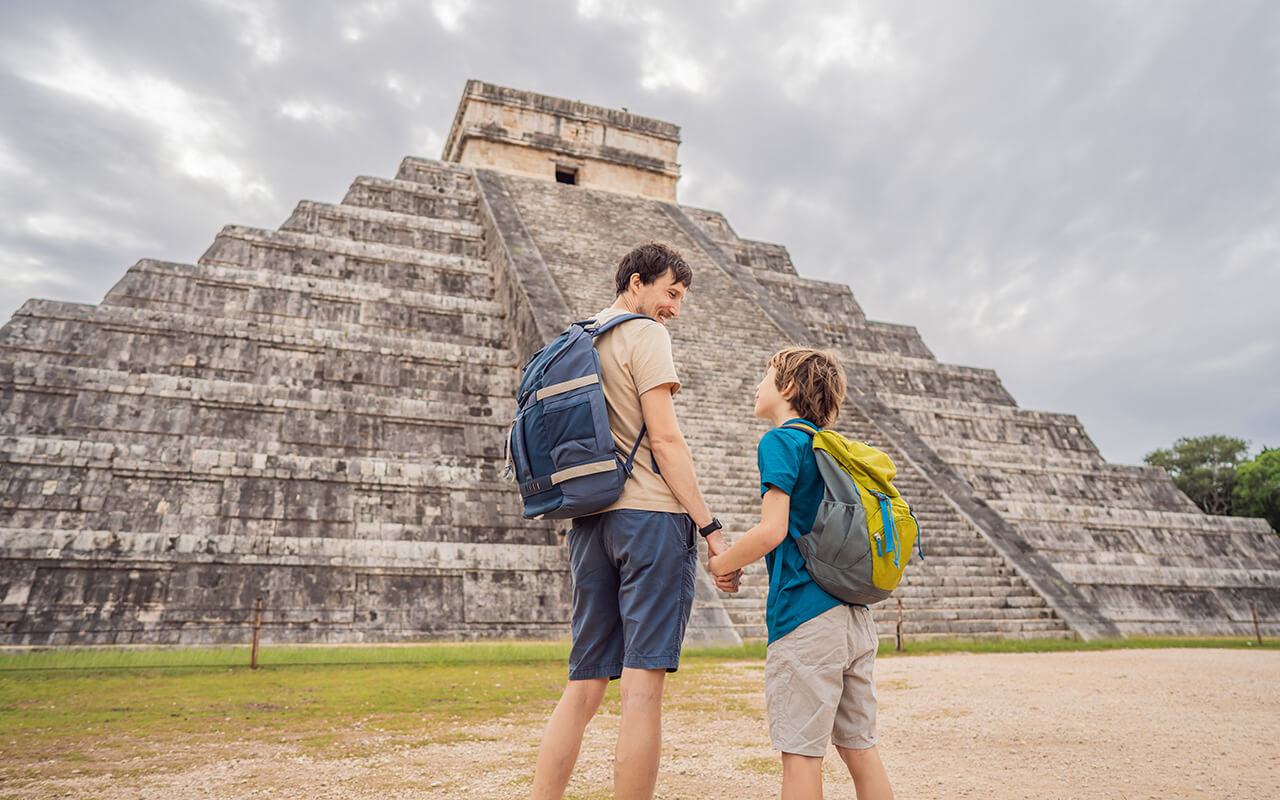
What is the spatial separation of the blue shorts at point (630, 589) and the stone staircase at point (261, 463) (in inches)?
270

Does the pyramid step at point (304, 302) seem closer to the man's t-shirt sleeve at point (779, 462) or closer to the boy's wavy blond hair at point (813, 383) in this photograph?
the boy's wavy blond hair at point (813, 383)

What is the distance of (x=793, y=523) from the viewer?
2.64m

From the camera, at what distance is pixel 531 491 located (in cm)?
279

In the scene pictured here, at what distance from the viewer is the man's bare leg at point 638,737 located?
2484mm

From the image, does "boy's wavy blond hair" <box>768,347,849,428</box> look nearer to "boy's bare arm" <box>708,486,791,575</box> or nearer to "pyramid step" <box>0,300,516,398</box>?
"boy's bare arm" <box>708,486,791,575</box>

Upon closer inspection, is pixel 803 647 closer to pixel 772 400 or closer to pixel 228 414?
pixel 772 400

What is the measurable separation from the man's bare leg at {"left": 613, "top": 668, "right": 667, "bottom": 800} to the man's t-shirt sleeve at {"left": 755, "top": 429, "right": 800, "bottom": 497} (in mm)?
705

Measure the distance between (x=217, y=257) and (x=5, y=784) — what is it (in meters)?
12.1

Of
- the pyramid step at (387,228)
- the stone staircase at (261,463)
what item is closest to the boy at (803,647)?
the stone staircase at (261,463)

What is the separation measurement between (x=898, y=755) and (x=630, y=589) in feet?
→ 8.27

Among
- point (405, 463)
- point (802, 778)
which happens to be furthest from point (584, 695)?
point (405, 463)

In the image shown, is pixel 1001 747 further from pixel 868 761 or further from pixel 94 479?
pixel 94 479

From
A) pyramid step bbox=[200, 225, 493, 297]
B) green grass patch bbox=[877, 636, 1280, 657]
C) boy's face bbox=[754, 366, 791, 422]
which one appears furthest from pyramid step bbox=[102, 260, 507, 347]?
boy's face bbox=[754, 366, 791, 422]

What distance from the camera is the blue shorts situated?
8.41 ft
